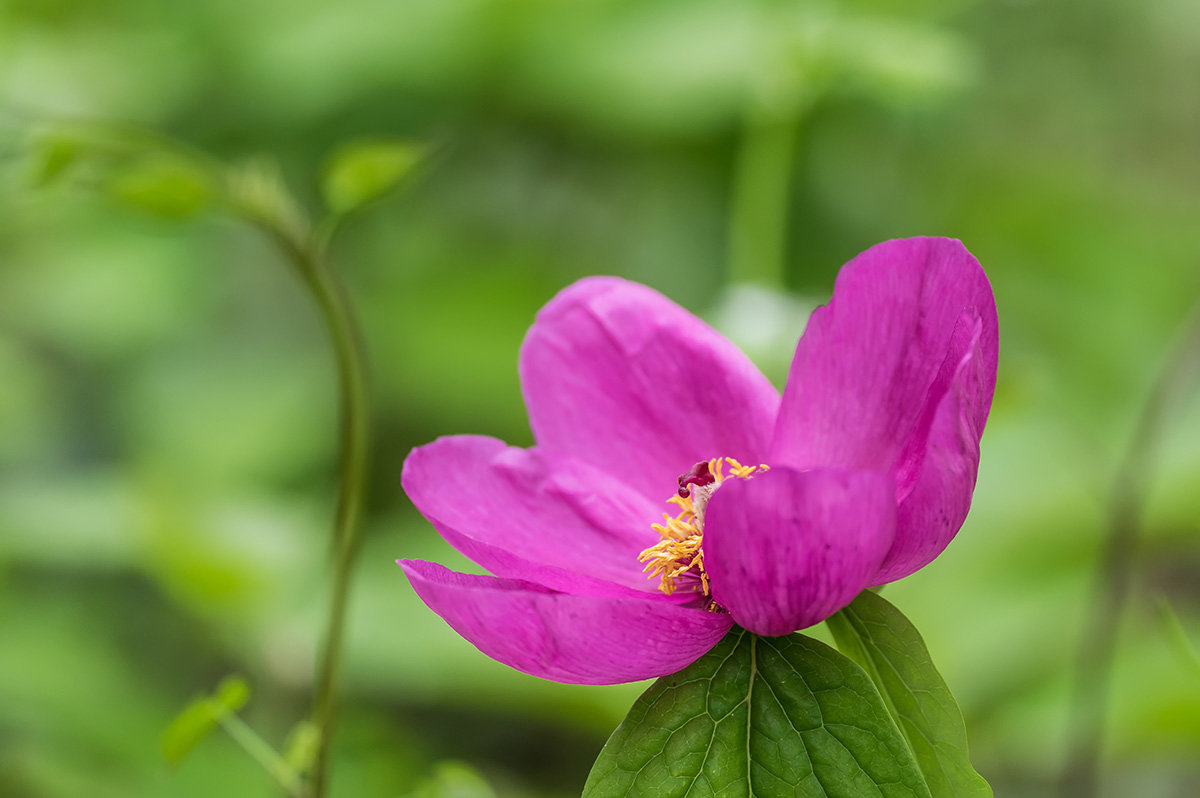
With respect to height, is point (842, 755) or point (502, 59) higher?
point (502, 59)

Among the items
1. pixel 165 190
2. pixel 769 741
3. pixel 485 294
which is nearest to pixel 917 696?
pixel 769 741

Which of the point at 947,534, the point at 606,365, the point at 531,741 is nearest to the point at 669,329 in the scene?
the point at 606,365

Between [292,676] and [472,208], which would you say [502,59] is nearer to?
[472,208]

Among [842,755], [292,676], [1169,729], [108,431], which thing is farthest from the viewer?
[108,431]

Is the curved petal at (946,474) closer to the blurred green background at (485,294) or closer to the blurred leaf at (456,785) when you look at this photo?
the blurred leaf at (456,785)

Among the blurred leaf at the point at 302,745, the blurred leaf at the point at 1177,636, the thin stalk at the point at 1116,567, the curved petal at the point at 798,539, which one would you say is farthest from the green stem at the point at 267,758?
the thin stalk at the point at 1116,567

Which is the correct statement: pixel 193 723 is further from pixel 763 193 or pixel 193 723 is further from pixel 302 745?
pixel 763 193

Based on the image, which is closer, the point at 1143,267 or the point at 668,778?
the point at 668,778
